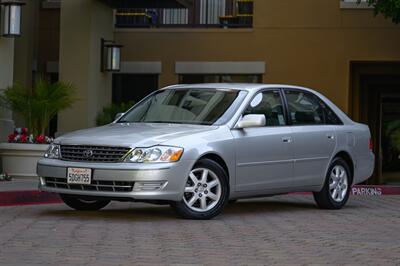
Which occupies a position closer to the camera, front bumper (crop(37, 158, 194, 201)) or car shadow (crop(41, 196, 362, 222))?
front bumper (crop(37, 158, 194, 201))

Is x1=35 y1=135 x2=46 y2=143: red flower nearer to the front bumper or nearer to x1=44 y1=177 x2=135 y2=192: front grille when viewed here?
x1=44 y1=177 x2=135 y2=192: front grille

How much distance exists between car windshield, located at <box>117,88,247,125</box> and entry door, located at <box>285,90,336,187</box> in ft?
3.34

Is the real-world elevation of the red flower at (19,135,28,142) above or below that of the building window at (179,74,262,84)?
below

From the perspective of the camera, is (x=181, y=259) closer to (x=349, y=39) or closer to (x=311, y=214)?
(x=311, y=214)

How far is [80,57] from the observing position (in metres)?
19.1

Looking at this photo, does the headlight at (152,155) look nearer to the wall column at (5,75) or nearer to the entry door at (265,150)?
the entry door at (265,150)

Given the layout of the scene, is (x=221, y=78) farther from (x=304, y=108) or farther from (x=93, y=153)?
(x=93, y=153)

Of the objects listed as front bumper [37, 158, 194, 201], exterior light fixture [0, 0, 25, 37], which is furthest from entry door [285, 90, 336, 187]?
exterior light fixture [0, 0, 25, 37]

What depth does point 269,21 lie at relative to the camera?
2189cm

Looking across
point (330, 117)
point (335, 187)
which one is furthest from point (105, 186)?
point (330, 117)

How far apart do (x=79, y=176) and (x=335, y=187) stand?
393cm

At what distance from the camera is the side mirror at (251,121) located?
10.8 meters

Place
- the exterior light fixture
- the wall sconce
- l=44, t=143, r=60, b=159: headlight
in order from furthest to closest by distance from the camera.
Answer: the wall sconce < the exterior light fixture < l=44, t=143, r=60, b=159: headlight

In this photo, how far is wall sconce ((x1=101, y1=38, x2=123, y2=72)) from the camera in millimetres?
19750
